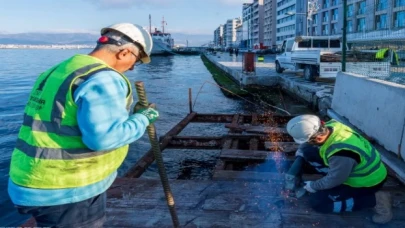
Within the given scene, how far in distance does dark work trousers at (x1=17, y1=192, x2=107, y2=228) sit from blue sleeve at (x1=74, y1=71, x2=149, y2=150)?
0.43 metres

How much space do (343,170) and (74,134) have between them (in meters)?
2.58

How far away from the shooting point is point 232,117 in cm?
1010

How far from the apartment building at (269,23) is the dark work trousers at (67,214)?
387ft

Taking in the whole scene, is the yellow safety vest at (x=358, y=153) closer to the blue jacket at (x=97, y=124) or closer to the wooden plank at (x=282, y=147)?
the blue jacket at (x=97, y=124)

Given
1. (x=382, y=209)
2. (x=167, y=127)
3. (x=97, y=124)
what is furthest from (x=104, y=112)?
(x=167, y=127)

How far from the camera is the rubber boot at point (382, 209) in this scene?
3584 mm

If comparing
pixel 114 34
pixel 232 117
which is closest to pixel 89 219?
pixel 114 34

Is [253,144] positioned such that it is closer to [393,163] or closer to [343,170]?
[393,163]

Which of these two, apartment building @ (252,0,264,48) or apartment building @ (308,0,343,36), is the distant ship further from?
apartment building @ (252,0,264,48)

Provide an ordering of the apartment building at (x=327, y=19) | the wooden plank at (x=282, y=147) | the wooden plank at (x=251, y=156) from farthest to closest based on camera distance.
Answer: the apartment building at (x=327, y=19), the wooden plank at (x=282, y=147), the wooden plank at (x=251, y=156)

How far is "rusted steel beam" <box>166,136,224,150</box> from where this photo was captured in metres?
7.71

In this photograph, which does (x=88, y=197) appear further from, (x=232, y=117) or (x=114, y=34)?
(x=232, y=117)

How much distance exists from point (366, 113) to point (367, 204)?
3.72 meters

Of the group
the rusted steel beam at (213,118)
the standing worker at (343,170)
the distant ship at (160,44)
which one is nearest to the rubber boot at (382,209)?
the standing worker at (343,170)
